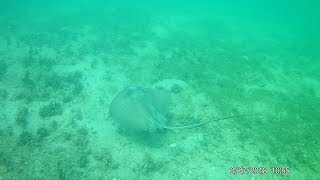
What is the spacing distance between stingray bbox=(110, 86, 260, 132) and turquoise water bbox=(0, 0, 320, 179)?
806 millimetres

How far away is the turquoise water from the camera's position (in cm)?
734

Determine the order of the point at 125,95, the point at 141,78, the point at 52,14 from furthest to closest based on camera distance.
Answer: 1. the point at 52,14
2. the point at 141,78
3. the point at 125,95

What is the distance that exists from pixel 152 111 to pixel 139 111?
435mm

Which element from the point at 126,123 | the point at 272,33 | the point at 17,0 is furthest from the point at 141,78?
the point at 17,0

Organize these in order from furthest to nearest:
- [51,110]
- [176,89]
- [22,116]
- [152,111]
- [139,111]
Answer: [176,89]
[51,110]
[22,116]
[152,111]
[139,111]

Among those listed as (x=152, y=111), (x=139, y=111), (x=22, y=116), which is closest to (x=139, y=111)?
(x=139, y=111)

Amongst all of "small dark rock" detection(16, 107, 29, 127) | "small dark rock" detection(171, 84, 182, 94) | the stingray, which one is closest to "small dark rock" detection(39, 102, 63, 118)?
"small dark rock" detection(16, 107, 29, 127)

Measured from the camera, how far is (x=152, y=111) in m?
7.78

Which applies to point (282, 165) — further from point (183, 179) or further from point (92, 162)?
point (92, 162)

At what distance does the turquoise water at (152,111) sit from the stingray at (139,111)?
2.64 ft

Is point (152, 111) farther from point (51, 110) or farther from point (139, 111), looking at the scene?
point (51, 110)

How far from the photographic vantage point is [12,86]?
10.7 meters

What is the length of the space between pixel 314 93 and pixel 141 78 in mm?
9376

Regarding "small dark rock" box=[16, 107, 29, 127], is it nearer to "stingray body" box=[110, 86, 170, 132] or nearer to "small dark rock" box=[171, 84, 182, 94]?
"stingray body" box=[110, 86, 170, 132]
